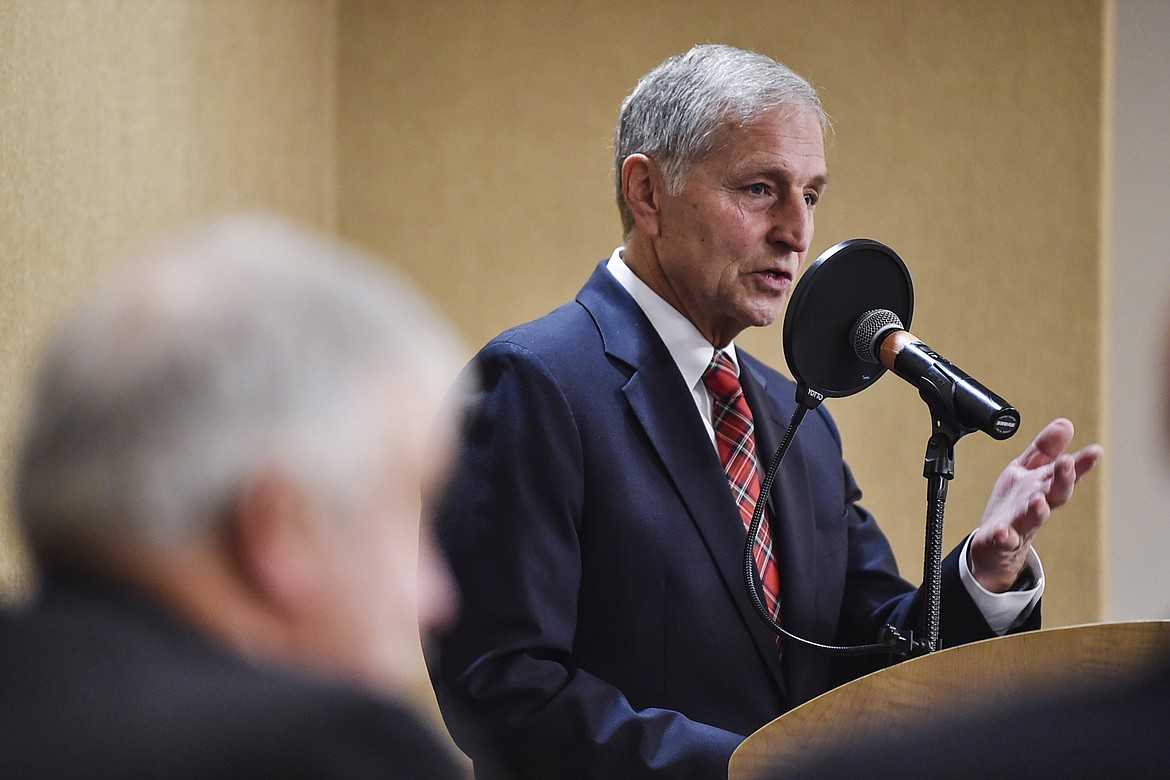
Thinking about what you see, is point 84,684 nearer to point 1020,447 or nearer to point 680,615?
point 680,615

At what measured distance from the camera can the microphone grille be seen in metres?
1.38

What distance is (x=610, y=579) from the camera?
1.51m

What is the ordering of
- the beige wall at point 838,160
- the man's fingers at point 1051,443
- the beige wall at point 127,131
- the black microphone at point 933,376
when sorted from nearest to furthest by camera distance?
the black microphone at point 933,376 < the man's fingers at point 1051,443 < the beige wall at point 127,131 < the beige wall at point 838,160

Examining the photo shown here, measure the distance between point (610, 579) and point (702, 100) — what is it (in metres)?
0.63

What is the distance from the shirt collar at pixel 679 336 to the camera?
5.47ft

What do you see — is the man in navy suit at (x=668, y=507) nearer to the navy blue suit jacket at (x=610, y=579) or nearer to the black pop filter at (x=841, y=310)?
the navy blue suit jacket at (x=610, y=579)

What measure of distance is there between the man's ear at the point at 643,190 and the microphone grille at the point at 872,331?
0.39 m

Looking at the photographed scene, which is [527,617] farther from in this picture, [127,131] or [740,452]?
[127,131]

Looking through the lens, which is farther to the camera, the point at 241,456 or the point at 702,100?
the point at 702,100

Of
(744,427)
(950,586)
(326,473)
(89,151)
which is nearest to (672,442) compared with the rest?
(744,427)

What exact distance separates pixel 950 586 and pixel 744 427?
333 millimetres

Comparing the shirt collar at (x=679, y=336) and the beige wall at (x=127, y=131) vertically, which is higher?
the beige wall at (x=127, y=131)

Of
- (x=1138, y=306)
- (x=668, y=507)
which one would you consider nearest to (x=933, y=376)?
(x=668, y=507)

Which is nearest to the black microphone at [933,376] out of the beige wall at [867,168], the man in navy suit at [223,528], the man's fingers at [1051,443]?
the man's fingers at [1051,443]
